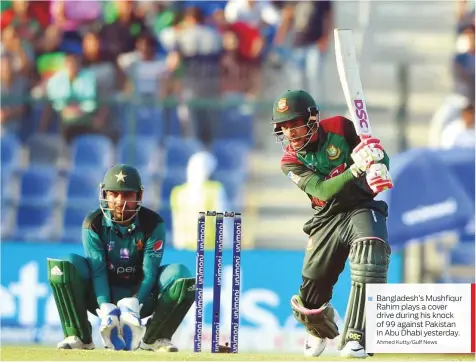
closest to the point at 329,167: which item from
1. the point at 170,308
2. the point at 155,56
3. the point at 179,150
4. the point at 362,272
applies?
the point at 362,272

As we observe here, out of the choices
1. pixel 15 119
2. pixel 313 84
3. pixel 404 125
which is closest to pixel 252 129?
pixel 313 84

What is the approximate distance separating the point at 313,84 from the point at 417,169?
2182 mm

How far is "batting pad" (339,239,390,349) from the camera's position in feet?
24.7

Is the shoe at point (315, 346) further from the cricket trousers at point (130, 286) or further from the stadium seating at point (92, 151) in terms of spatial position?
the stadium seating at point (92, 151)

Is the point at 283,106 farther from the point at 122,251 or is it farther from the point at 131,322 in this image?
the point at 131,322

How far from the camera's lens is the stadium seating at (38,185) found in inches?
536

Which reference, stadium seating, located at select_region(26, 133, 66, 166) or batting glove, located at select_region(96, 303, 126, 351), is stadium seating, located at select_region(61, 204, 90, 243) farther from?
batting glove, located at select_region(96, 303, 126, 351)

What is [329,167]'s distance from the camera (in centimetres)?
794

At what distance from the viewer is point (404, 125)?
13.2 meters

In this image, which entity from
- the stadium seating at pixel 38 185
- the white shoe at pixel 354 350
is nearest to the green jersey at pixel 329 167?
the white shoe at pixel 354 350

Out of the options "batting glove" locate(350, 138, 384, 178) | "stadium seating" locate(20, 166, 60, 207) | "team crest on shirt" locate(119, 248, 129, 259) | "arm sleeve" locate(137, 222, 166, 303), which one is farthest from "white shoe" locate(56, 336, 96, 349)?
"stadium seating" locate(20, 166, 60, 207)

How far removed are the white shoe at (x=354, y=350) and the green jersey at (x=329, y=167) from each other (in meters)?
0.90

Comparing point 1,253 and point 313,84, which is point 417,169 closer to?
point 313,84

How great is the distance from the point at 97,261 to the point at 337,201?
173cm
